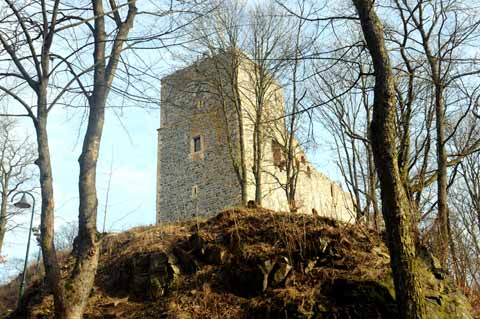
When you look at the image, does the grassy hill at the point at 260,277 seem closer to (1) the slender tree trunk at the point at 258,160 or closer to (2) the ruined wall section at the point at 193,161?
(1) the slender tree trunk at the point at 258,160

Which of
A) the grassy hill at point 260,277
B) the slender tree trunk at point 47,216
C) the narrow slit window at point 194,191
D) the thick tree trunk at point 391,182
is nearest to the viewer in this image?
the thick tree trunk at point 391,182

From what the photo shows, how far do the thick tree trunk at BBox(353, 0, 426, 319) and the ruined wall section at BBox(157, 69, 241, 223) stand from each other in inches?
459

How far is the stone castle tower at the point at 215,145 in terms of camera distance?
15562 mm

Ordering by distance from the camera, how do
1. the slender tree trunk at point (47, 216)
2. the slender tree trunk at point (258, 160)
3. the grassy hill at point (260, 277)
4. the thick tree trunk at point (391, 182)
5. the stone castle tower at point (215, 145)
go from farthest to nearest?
the stone castle tower at point (215, 145)
the slender tree trunk at point (258, 160)
the grassy hill at point (260, 277)
the slender tree trunk at point (47, 216)
the thick tree trunk at point (391, 182)

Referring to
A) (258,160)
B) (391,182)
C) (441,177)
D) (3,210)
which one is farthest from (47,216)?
(3,210)

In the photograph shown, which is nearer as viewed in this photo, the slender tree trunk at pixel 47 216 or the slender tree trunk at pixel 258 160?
the slender tree trunk at pixel 47 216

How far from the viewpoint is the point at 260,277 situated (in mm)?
5484

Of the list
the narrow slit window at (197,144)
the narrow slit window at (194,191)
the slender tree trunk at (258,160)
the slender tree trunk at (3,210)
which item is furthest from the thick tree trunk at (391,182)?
the slender tree trunk at (3,210)

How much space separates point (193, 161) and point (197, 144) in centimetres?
81

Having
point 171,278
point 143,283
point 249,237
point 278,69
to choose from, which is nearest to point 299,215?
point 249,237

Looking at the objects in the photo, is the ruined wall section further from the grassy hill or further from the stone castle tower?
the grassy hill

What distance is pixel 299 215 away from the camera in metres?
6.70

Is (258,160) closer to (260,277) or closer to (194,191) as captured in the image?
(194,191)

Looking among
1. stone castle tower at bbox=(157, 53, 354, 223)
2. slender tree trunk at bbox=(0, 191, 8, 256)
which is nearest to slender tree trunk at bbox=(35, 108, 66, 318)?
stone castle tower at bbox=(157, 53, 354, 223)
